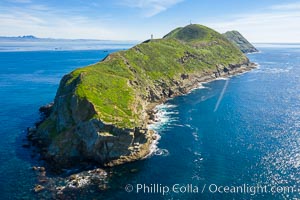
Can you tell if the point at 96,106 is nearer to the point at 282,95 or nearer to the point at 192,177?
the point at 192,177

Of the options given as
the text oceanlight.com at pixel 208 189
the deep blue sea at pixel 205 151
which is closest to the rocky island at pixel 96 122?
the deep blue sea at pixel 205 151

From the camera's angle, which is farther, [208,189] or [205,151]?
[205,151]

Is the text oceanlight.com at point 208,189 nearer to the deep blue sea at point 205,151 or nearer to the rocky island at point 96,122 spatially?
the deep blue sea at point 205,151

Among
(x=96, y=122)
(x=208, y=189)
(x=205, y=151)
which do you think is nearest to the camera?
(x=208, y=189)

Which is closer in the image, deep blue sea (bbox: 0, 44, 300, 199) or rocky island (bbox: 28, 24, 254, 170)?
deep blue sea (bbox: 0, 44, 300, 199)

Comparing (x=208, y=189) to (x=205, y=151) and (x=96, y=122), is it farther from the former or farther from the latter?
(x=96, y=122)

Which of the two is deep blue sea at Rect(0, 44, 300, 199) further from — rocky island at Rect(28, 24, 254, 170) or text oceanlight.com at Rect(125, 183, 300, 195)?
rocky island at Rect(28, 24, 254, 170)

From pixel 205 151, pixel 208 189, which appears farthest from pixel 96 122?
pixel 208 189

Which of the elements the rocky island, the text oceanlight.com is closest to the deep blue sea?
the text oceanlight.com

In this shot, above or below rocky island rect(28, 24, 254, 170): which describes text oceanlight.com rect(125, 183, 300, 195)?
below
